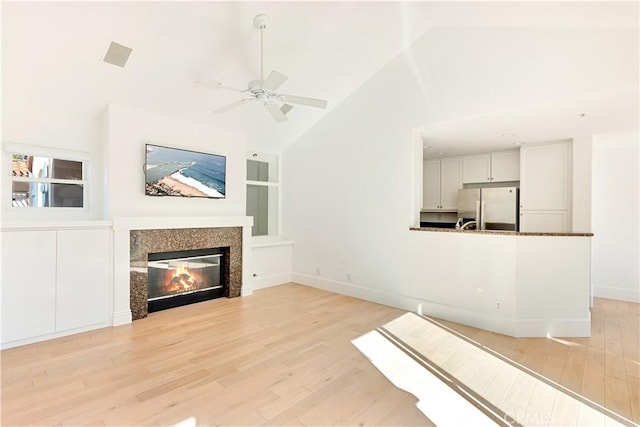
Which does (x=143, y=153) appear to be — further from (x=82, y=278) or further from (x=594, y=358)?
(x=594, y=358)

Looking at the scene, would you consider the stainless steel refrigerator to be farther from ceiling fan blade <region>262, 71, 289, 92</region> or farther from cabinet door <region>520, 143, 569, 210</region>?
ceiling fan blade <region>262, 71, 289, 92</region>

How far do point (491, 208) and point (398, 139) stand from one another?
2.25 meters

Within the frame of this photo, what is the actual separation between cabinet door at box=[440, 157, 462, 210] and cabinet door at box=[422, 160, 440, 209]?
0.08 metres

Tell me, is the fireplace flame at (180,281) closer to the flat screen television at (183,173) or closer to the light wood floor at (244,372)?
the light wood floor at (244,372)

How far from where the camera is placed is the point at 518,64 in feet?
10.5

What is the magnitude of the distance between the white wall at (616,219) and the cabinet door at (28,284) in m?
7.54

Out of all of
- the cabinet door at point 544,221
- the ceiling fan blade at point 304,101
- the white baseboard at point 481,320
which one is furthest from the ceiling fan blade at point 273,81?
the cabinet door at point 544,221

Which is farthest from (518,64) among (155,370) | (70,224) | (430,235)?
(70,224)

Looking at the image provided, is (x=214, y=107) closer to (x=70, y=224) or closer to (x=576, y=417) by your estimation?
(x=70, y=224)

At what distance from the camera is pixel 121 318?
3760mm

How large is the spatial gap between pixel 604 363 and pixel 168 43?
5.34 metres

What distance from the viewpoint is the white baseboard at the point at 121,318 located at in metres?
3.71

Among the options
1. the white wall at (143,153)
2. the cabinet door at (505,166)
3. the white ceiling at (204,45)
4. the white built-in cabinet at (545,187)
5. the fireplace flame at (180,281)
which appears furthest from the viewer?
the cabinet door at (505,166)

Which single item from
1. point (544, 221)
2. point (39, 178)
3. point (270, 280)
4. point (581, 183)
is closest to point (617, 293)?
point (544, 221)
